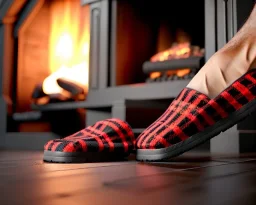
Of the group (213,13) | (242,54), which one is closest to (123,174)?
(242,54)

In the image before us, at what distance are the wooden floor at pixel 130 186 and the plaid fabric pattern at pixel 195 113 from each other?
123mm

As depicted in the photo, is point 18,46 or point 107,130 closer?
point 107,130

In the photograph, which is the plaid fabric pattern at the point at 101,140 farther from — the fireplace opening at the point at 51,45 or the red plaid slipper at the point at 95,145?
the fireplace opening at the point at 51,45

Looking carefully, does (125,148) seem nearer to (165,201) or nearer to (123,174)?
(123,174)

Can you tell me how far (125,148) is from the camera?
93cm

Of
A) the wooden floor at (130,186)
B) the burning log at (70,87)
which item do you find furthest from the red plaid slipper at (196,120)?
the burning log at (70,87)

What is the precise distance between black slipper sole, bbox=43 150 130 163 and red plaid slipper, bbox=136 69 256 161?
0.07 meters

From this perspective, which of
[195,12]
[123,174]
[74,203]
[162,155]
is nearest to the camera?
[74,203]

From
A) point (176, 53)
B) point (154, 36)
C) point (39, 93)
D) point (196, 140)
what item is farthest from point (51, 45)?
point (196, 140)

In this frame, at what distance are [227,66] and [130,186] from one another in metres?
0.52

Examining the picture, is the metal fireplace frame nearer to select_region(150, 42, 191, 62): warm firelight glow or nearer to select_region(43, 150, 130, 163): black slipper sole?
select_region(150, 42, 191, 62): warm firelight glow

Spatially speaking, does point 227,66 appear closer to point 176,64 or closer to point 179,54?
point 176,64

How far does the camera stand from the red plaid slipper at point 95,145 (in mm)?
872

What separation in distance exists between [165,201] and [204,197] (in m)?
0.05
